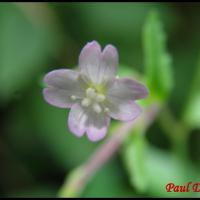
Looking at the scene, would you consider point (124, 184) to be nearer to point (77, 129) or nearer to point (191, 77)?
point (191, 77)

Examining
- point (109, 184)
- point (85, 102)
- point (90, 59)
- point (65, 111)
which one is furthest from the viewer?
point (65, 111)

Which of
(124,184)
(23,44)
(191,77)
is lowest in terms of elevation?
(124,184)

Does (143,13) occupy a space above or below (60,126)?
above

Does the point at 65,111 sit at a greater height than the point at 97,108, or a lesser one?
lesser

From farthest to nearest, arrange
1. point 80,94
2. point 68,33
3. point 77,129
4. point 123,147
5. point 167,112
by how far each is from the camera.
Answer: point 68,33 → point 167,112 → point 123,147 → point 80,94 → point 77,129

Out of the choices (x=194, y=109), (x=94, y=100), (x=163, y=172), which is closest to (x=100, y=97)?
(x=94, y=100)

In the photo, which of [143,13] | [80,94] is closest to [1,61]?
[143,13]

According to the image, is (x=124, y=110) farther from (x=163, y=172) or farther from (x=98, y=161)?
(x=163, y=172)
